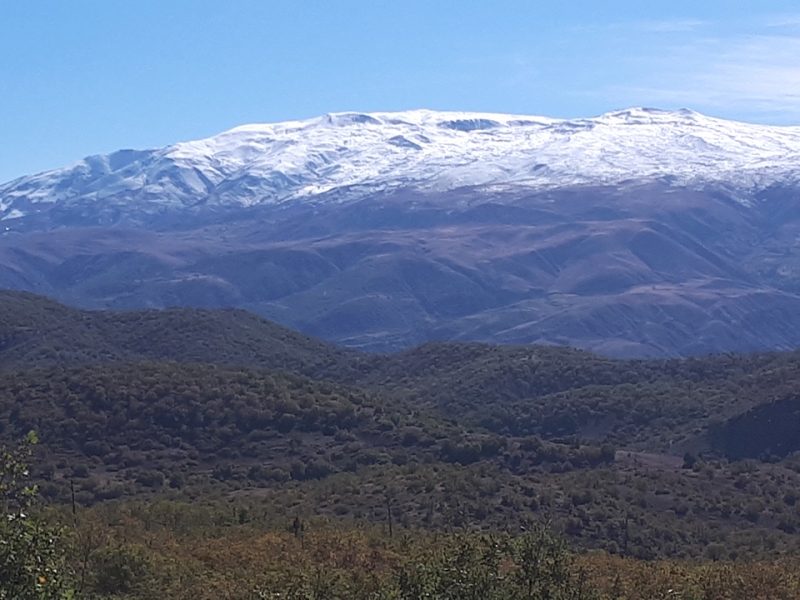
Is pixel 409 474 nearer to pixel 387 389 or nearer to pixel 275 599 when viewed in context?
pixel 275 599

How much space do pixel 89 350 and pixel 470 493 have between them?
62789mm

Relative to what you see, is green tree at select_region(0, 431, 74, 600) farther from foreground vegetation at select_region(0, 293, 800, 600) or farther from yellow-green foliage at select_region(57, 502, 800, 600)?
yellow-green foliage at select_region(57, 502, 800, 600)

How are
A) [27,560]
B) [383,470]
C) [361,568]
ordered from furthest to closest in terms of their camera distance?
[383,470], [361,568], [27,560]

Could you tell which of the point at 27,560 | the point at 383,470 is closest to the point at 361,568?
the point at 27,560

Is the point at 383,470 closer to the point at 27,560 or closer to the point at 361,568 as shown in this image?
the point at 361,568

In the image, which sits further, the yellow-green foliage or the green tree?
the yellow-green foliage

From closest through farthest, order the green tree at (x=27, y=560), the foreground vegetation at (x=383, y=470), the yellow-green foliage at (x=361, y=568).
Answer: the green tree at (x=27, y=560) → the yellow-green foliage at (x=361, y=568) → the foreground vegetation at (x=383, y=470)

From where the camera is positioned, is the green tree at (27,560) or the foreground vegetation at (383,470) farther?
the foreground vegetation at (383,470)

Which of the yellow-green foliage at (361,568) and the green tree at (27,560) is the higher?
the green tree at (27,560)

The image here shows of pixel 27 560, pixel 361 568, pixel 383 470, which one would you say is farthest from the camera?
pixel 383 470

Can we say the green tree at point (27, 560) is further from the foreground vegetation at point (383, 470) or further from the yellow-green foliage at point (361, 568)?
the yellow-green foliage at point (361, 568)

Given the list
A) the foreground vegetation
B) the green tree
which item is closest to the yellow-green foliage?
the foreground vegetation

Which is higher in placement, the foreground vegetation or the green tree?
the green tree

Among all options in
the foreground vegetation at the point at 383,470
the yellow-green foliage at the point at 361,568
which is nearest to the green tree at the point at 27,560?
the foreground vegetation at the point at 383,470
